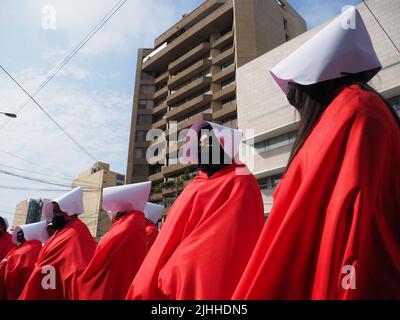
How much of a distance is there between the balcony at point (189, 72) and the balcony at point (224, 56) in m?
1.25

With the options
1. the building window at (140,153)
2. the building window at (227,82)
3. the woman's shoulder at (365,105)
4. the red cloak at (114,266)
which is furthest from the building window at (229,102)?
the woman's shoulder at (365,105)

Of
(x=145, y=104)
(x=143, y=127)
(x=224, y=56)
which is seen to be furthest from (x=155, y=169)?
(x=224, y=56)

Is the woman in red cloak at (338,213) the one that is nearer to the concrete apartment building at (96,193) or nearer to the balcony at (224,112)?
the balcony at (224,112)

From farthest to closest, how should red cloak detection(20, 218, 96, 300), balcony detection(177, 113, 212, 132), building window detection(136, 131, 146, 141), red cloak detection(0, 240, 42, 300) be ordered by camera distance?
building window detection(136, 131, 146, 141)
balcony detection(177, 113, 212, 132)
red cloak detection(0, 240, 42, 300)
red cloak detection(20, 218, 96, 300)

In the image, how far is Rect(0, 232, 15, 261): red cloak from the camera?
6.67 m

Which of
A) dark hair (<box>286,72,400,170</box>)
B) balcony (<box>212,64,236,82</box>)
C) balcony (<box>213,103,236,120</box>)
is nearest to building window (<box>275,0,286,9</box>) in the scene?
balcony (<box>212,64,236,82</box>)

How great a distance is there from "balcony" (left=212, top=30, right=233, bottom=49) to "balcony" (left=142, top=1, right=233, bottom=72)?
65.3 inches

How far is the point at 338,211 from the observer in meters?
1.01

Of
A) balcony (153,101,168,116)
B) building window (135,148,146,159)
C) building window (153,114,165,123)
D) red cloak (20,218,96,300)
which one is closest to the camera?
red cloak (20,218,96,300)

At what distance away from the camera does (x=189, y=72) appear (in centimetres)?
4053

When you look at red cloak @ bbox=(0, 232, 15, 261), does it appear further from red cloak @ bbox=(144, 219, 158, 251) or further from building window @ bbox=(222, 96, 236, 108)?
building window @ bbox=(222, 96, 236, 108)

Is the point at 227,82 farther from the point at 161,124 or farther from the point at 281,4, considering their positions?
the point at 281,4
